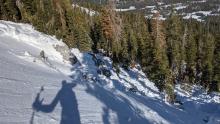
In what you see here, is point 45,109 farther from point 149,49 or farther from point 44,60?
point 149,49

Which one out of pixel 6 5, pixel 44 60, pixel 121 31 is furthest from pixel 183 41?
pixel 44 60

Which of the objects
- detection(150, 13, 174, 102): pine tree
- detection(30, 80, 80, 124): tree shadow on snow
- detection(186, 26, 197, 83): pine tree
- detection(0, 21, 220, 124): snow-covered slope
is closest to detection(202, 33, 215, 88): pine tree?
detection(186, 26, 197, 83): pine tree

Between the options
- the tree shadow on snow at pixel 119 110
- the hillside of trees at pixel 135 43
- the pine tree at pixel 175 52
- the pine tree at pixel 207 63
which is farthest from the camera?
the pine tree at pixel 175 52

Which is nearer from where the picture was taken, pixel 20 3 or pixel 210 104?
pixel 210 104

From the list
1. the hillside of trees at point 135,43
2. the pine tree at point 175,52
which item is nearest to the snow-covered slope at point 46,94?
the hillside of trees at point 135,43

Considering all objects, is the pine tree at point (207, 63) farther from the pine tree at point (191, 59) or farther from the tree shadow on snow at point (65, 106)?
the tree shadow on snow at point (65, 106)

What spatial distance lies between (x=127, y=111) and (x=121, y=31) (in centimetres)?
5925

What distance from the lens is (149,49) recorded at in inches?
2304

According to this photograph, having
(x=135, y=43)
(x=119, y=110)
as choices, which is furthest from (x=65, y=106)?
(x=135, y=43)

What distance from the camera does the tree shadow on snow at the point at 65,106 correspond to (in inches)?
570

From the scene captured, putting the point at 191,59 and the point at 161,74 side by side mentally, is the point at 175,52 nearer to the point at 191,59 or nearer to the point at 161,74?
the point at 191,59

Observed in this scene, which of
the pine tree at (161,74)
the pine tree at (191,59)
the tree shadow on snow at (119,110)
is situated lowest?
the pine tree at (191,59)

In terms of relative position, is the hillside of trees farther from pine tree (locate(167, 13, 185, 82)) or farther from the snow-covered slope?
the snow-covered slope

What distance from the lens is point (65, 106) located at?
52.5 feet
